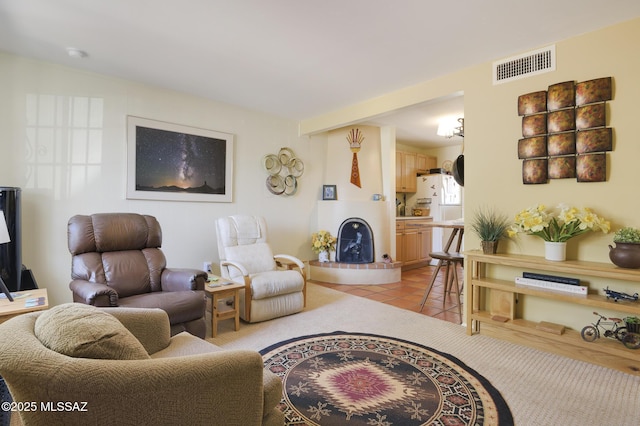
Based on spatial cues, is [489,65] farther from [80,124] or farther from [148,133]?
[80,124]

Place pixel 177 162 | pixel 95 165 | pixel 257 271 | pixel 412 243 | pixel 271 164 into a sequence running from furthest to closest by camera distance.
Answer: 1. pixel 412 243
2. pixel 271 164
3. pixel 177 162
4. pixel 257 271
5. pixel 95 165

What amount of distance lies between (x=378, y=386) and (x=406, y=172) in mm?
5312

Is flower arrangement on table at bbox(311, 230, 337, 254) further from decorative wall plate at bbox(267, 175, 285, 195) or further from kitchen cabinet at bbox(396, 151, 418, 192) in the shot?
kitchen cabinet at bbox(396, 151, 418, 192)

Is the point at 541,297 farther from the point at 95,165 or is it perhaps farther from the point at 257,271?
the point at 95,165

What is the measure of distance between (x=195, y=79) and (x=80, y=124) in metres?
1.24

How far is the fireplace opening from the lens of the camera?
17.4 feet

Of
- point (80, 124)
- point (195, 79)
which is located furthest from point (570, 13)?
point (80, 124)

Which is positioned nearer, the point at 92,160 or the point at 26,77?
the point at 26,77

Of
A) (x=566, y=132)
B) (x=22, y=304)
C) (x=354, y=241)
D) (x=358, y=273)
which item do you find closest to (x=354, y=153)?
(x=354, y=241)

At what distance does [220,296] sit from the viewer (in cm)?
296

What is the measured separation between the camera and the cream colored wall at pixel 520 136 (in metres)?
2.42

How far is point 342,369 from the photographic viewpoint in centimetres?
231

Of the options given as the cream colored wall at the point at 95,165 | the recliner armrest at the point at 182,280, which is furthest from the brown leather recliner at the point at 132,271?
the cream colored wall at the point at 95,165

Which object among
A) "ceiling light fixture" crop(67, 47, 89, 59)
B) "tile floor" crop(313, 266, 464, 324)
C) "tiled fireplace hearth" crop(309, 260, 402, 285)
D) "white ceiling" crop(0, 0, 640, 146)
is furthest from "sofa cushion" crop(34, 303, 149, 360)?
"tiled fireplace hearth" crop(309, 260, 402, 285)
